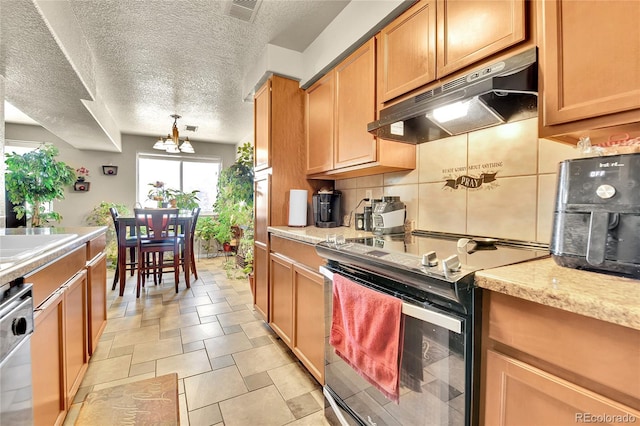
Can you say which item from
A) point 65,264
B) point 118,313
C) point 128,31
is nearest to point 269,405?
point 65,264

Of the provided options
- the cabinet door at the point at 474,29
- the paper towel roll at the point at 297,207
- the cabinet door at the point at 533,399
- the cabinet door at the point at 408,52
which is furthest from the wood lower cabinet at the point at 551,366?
the paper towel roll at the point at 297,207

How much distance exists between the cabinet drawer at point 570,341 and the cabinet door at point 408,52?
108cm

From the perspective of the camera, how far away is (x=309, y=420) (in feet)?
4.66

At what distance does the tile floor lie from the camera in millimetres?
1490

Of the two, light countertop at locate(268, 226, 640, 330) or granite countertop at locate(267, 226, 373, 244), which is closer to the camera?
light countertop at locate(268, 226, 640, 330)

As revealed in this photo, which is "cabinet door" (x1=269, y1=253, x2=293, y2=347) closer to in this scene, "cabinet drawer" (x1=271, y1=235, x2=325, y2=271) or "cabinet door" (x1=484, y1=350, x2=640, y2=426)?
"cabinet drawer" (x1=271, y1=235, x2=325, y2=271)

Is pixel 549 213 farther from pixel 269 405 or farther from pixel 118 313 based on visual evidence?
pixel 118 313

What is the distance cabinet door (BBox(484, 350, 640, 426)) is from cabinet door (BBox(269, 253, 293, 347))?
1.32 m

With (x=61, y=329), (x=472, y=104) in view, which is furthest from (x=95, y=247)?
(x=472, y=104)

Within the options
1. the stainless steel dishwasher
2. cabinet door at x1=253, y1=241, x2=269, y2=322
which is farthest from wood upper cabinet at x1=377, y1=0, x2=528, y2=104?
the stainless steel dishwasher

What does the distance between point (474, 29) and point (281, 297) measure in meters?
1.90

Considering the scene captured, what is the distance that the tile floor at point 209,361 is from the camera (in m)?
1.49

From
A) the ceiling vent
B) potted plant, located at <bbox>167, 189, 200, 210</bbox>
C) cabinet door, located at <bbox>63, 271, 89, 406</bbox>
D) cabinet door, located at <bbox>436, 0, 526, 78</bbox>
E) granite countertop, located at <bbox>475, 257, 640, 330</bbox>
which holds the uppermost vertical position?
the ceiling vent

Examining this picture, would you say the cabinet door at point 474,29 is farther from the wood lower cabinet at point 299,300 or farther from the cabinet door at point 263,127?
the cabinet door at point 263,127
